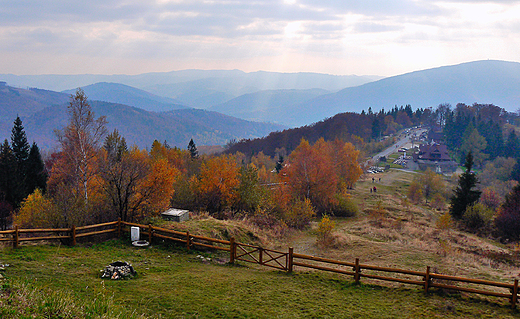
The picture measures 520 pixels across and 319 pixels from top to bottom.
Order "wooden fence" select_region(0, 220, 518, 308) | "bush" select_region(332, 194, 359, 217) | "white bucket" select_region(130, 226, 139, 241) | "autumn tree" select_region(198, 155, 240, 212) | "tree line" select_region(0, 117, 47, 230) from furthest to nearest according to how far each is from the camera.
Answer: "tree line" select_region(0, 117, 47, 230) < "bush" select_region(332, 194, 359, 217) < "autumn tree" select_region(198, 155, 240, 212) < "white bucket" select_region(130, 226, 139, 241) < "wooden fence" select_region(0, 220, 518, 308)

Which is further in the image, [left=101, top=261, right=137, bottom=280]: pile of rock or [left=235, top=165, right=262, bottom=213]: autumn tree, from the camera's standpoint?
[left=235, top=165, right=262, bottom=213]: autumn tree

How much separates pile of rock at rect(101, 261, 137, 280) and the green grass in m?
→ 0.35

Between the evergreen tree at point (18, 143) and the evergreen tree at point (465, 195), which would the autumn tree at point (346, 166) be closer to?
the evergreen tree at point (465, 195)

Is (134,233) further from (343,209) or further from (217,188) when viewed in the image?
(343,209)

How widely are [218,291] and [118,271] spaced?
3.75 metres

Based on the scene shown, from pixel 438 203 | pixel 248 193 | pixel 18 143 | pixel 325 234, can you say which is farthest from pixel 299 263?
pixel 18 143

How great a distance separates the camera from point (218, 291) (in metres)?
10.9

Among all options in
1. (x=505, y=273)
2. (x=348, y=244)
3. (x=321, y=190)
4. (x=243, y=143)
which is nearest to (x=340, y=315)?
(x=505, y=273)

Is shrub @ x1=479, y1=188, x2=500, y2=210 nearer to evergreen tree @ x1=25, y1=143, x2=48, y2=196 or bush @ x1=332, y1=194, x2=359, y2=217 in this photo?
bush @ x1=332, y1=194, x2=359, y2=217

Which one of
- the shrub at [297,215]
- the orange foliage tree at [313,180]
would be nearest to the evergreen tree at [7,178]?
the orange foliage tree at [313,180]

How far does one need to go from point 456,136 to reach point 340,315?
133m

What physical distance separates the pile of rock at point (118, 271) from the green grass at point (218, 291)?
0.35 metres

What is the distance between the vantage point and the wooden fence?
35.5 ft

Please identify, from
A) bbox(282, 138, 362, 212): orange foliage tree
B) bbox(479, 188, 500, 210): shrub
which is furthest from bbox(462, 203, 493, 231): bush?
bbox(479, 188, 500, 210): shrub
